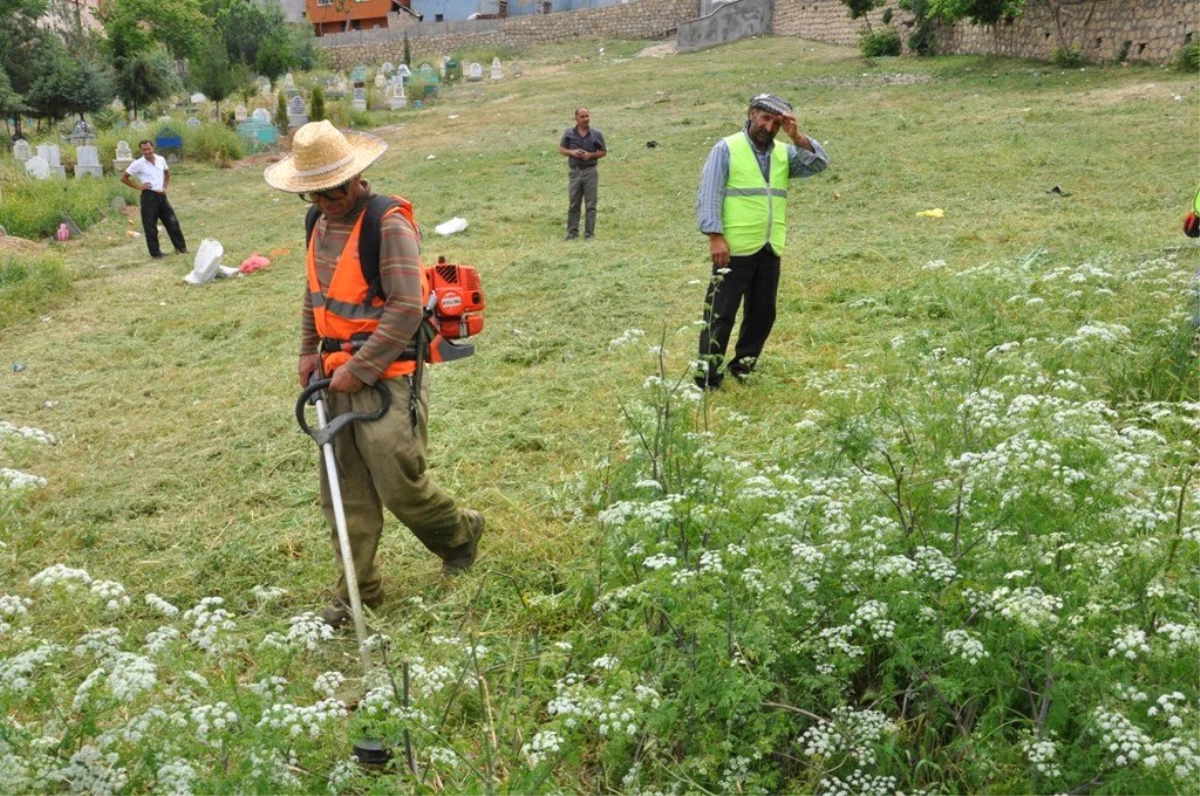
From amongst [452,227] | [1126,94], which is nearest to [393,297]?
[452,227]

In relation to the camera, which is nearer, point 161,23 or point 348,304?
point 348,304

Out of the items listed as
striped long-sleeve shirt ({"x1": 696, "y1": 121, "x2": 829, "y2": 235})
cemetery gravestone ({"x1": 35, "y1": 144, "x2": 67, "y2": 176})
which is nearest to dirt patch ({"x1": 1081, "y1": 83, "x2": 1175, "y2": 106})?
striped long-sleeve shirt ({"x1": 696, "y1": 121, "x2": 829, "y2": 235})

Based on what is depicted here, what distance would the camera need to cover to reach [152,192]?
1283 centimetres

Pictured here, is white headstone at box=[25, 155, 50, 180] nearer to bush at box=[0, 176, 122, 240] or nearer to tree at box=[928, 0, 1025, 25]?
bush at box=[0, 176, 122, 240]

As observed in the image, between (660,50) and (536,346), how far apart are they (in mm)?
32457

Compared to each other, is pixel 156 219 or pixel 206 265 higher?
pixel 156 219

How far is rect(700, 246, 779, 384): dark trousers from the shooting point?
5910mm

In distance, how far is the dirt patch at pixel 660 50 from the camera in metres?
36.5

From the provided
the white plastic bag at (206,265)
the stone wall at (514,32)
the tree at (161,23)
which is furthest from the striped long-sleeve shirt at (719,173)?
the tree at (161,23)

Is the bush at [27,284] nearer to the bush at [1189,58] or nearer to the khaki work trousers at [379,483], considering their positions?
the khaki work trousers at [379,483]

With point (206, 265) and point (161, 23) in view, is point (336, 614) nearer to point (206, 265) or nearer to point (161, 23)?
point (206, 265)

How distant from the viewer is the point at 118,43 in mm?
37500

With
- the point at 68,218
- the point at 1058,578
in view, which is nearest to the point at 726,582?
the point at 1058,578

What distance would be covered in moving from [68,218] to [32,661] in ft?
48.4
